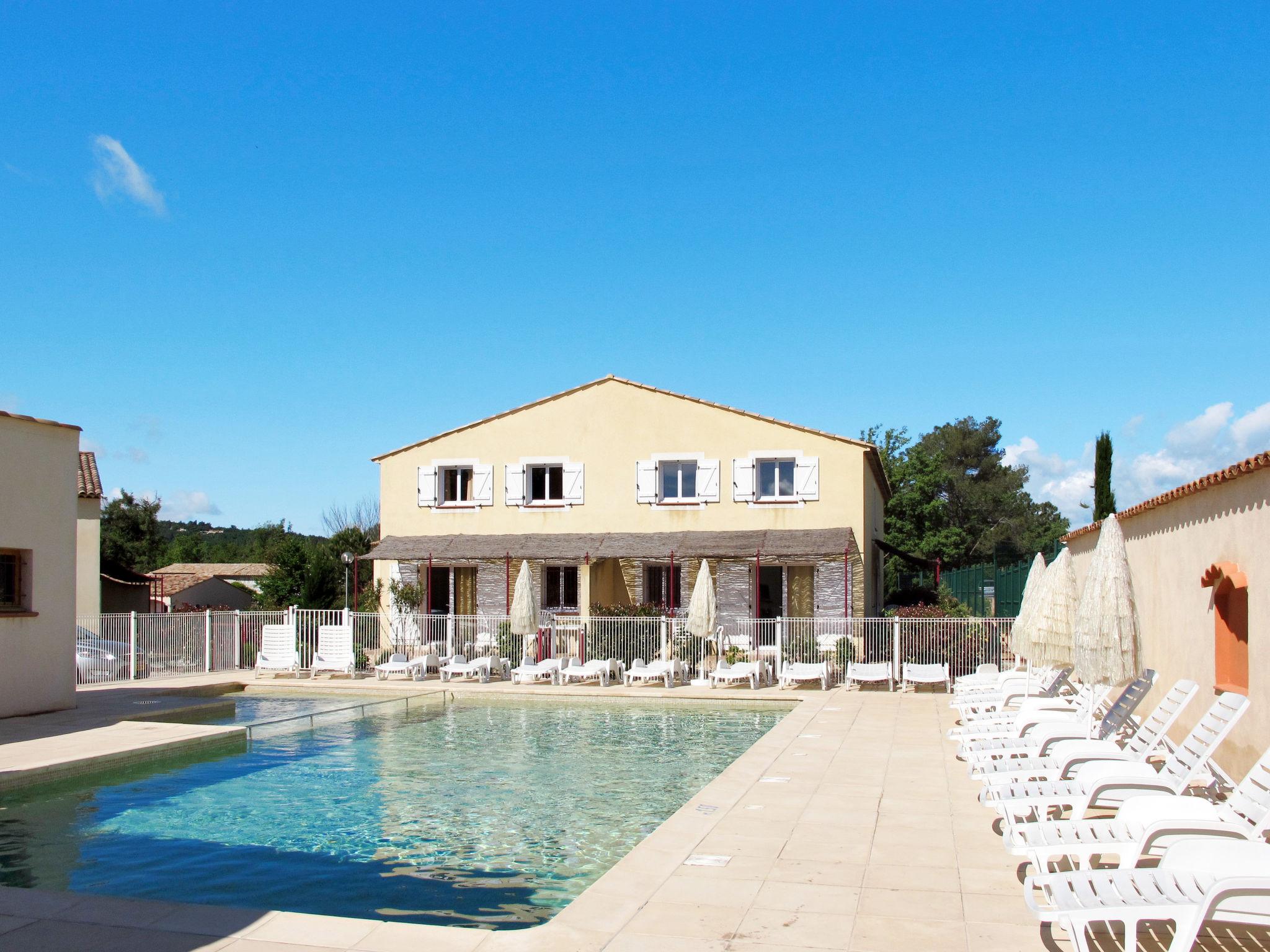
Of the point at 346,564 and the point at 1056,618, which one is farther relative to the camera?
the point at 346,564

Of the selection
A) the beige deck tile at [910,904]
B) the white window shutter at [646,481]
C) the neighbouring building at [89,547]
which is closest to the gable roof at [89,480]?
the neighbouring building at [89,547]

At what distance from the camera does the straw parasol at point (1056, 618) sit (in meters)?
12.3

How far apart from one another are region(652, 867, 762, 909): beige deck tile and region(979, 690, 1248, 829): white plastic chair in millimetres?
1676

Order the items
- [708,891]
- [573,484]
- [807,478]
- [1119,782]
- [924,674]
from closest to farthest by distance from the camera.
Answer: [708,891] → [1119,782] → [924,674] → [807,478] → [573,484]

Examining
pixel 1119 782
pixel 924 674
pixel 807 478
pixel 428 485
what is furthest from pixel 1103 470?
pixel 1119 782

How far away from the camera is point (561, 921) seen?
5945mm

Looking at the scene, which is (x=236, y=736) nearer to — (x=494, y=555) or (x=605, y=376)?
(x=494, y=555)

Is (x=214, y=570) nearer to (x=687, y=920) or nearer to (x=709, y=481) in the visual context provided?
(x=709, y=481)

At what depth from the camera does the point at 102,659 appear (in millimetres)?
20781

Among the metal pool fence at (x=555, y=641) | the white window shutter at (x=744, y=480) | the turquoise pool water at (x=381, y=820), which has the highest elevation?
the white window shutter at (x=744, y=480)

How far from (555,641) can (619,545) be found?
485 cm

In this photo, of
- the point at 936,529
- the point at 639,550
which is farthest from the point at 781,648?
the point at 936,529

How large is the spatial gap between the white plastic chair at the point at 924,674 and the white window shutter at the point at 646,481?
369 inches

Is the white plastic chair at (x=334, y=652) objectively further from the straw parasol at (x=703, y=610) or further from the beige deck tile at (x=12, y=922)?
the beige deck tile at (x=12, y=922)
